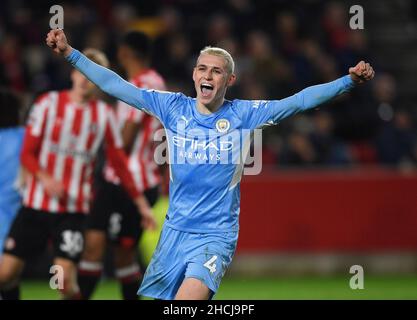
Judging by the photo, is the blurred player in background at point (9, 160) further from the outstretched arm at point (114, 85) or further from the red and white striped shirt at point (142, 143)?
the outstretched arm at point (114, 85)

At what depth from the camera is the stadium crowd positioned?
13742 mm

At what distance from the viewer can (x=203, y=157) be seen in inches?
253

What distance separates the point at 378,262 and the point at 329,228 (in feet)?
2.54

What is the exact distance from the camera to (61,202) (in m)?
8.30

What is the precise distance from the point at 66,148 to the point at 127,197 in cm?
87

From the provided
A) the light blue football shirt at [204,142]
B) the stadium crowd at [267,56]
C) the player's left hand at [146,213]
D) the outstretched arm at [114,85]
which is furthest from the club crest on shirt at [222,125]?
the stadium crowd at [267,56]

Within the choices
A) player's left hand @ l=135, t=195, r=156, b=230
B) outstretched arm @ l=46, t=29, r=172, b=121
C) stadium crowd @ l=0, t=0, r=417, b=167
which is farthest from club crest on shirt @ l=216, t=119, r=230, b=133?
stadium crowd @ l=0, t=0, r=417, b=167

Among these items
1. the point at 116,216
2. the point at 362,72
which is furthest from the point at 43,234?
the point at 362,72

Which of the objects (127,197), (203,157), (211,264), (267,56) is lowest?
(211,264)

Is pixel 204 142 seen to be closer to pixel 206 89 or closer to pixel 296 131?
pixel 206 89

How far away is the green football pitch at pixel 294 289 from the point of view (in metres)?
10.7

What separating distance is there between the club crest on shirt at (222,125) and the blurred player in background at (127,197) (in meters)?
2.41

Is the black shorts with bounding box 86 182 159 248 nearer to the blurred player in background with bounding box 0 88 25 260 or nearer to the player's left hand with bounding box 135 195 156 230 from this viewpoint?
the player's left hand with bounding box 135 195 156 230
